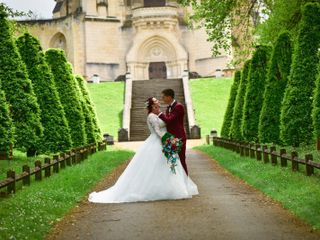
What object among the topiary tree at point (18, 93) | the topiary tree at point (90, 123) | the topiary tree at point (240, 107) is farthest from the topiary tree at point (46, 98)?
the topiary tree at point (240, 107)

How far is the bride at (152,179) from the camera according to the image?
11172 millimetres

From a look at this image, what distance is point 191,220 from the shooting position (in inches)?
341

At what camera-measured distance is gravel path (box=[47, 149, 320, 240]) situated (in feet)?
25.1

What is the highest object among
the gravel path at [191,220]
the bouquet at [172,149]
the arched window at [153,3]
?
the arched window at [153,3]

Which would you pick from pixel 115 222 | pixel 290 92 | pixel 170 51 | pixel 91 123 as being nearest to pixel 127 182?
pixel 115 222

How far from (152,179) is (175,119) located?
3.93 ft

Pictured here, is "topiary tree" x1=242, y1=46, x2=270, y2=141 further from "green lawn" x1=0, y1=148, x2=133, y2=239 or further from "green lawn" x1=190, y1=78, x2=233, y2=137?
"green lawn" x1=190, y1=78, x2=233, y2=137

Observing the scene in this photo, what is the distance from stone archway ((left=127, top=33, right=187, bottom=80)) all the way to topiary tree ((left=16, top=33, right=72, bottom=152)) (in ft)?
127

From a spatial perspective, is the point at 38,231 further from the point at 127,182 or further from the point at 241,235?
the point at 127,182

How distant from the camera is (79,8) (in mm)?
62625

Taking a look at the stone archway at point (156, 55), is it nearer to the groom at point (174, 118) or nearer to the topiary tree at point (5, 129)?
the topiary tree at point (5, 129)

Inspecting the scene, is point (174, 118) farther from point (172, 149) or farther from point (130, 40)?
point (130, 40)

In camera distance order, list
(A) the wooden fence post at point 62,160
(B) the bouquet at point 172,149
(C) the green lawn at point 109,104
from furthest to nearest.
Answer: (C) the green lawn at point 109,104 → (A) the wooden fence post at point 62,160 → (B) the bouquet at point 172,149

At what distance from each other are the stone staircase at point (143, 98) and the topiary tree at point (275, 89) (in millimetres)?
19510
